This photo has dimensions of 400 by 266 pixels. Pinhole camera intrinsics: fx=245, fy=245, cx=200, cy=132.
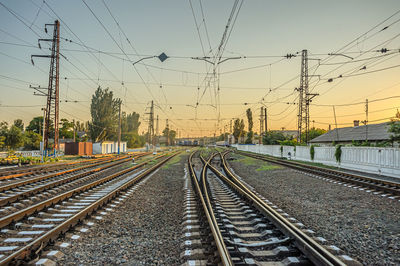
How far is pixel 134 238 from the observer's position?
5.14 metres

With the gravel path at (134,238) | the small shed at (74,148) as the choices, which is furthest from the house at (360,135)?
the small shed at (74,148)

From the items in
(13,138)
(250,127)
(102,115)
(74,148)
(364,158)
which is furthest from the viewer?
(250,127)

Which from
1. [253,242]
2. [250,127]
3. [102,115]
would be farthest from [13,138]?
[250,127]

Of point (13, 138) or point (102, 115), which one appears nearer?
point (13, 138)

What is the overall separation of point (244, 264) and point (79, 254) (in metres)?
2.84

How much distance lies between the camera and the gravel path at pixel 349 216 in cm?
451

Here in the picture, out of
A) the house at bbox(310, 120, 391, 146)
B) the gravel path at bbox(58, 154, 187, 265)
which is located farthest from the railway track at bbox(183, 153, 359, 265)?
the house at bbox(310, 120, 391, 146)

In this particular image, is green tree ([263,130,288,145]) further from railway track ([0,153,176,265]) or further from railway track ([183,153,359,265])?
railway track ([0,153,176,265])

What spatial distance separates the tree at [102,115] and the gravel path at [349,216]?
5493cm

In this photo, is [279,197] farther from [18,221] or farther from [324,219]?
[18,221]

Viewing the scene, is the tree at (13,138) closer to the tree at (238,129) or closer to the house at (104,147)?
the house at (104,147)

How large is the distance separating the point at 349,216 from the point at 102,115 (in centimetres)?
6052

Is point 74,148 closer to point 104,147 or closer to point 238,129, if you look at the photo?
point 104,147

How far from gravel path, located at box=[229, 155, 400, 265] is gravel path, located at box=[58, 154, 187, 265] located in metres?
3.19
